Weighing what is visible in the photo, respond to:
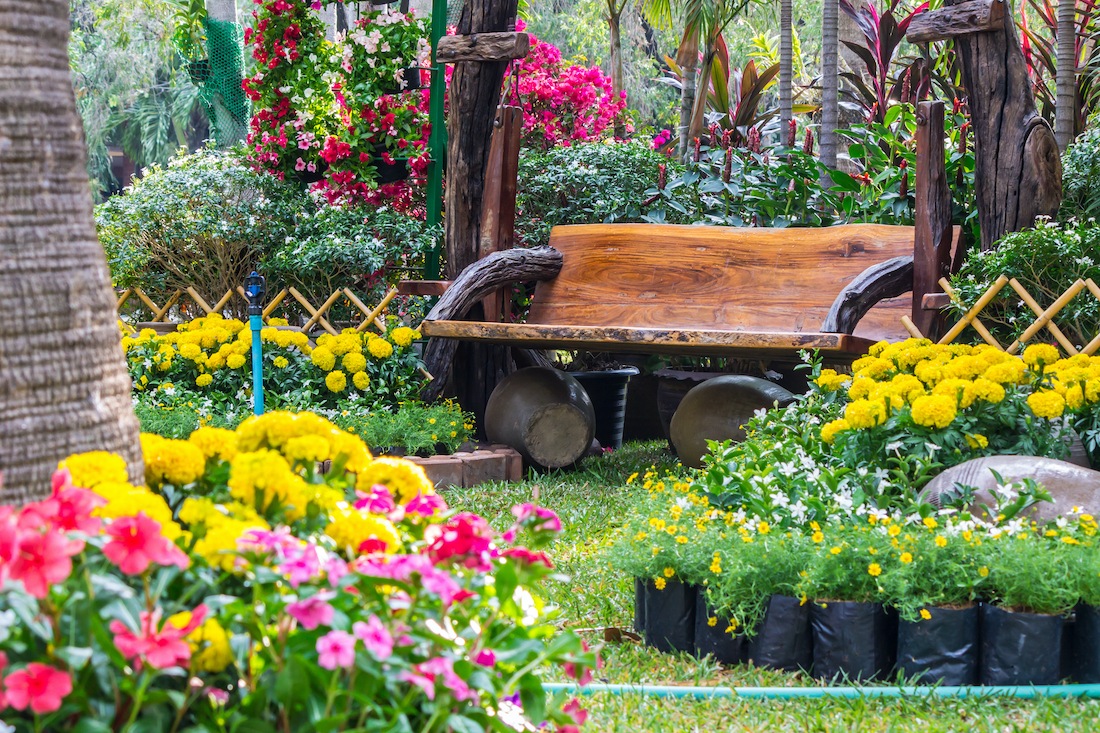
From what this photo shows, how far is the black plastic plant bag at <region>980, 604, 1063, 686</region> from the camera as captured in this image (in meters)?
2.12

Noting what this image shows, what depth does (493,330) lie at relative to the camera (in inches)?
172

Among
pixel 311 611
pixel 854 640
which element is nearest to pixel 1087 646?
pixel 854 640

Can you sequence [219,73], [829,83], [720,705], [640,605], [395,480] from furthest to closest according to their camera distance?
[219,73] → [829,83] → [640,605] → [720,705] → [395,480]

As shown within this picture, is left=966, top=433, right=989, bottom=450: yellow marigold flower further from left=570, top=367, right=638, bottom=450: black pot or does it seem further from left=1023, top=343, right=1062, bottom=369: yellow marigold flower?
left=570, top=367, right=638, bottom=450: black pot

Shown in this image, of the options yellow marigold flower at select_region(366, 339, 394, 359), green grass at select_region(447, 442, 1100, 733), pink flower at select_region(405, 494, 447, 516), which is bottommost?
green grass at select_region(447, 442, 1100, 733)

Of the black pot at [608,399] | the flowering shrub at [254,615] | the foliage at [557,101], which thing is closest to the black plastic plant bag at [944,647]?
the flowering shrub at [254,615]

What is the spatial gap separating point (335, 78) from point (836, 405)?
3.86 m

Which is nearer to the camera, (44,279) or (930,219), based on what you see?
(44,279)

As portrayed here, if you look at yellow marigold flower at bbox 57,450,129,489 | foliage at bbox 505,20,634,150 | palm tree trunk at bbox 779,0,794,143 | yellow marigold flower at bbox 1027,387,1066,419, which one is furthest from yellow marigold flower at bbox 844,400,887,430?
palm tree trunk at bbox 779,0,794,143

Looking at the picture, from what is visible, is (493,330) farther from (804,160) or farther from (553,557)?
(804,160)

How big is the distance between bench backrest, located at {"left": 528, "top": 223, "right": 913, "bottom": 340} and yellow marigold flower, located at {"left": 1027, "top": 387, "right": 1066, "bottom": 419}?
1573 millimetres

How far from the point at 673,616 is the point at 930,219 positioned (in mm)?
2589

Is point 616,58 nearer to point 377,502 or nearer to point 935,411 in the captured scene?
point 935,411

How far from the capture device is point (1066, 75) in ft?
17.1
